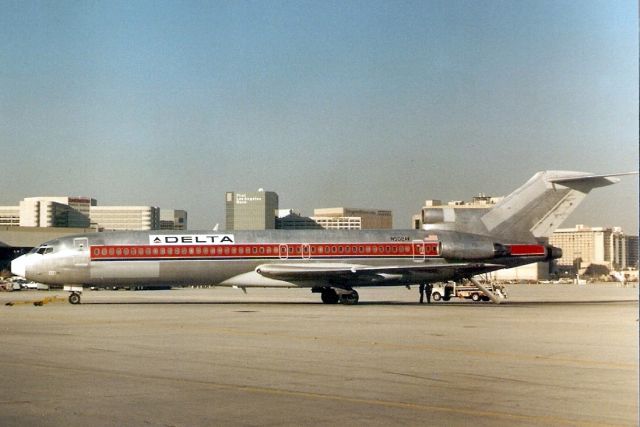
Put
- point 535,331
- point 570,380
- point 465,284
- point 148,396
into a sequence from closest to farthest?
point 148,396 → point 570,380 → point 535,331 → point 465,284

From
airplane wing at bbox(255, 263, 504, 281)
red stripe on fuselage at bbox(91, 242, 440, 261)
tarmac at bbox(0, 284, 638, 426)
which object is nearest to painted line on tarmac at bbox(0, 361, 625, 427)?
tarmac at bbox(0, 284, 638, 426)

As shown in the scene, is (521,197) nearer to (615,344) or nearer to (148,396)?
(615,344)

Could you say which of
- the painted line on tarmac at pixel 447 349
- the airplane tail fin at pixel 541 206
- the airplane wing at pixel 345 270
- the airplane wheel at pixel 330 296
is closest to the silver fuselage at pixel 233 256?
the airplane wing at pixel 345 270

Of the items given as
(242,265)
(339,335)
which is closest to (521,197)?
(242,265)

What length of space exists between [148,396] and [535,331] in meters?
15.8

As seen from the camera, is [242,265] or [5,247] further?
[5,247]

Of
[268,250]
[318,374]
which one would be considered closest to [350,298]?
[268,250]

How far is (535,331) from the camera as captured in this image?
25.4 metres

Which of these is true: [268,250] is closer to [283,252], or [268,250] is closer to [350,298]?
[283,252]

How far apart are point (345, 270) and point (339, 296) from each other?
2.22 metres

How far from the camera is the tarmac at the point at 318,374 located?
11195 millimetres

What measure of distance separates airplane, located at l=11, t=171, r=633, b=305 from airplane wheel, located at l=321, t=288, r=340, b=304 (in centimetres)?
6

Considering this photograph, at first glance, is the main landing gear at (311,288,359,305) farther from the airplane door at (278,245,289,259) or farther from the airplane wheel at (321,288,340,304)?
the airplane door at (278,245,289,259)

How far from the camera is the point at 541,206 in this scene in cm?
4525
